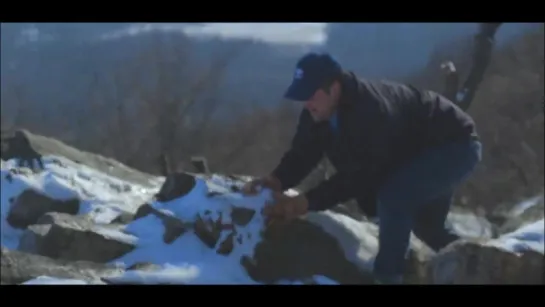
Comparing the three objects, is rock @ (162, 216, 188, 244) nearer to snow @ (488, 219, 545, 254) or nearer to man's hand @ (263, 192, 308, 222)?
man's hand @ (263, 192, 308, 222)

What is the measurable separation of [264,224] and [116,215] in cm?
86

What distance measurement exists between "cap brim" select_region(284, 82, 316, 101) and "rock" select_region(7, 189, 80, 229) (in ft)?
4.65

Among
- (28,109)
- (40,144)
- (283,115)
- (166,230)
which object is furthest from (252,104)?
(166,230)

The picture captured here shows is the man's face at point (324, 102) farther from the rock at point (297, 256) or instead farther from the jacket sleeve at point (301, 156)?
the rock at point (297, 256)

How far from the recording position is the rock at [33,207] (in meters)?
4.03

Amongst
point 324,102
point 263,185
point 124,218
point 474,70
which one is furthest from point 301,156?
point 474,70

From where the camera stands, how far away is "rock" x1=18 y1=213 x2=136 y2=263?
3.66 meters

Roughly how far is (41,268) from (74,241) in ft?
0.85

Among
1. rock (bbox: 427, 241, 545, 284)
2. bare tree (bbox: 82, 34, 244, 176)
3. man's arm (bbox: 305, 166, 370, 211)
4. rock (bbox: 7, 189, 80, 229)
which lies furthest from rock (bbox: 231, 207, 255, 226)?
bare tree (bbox: 82, 34, 244, 176)

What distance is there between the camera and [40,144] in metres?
4.54

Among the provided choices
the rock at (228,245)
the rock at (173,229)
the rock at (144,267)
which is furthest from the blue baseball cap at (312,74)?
the rock at (144,267)

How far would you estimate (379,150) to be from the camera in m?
3.31

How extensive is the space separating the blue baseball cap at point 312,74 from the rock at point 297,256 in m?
0.61

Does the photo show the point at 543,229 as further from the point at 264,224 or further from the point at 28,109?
the point at 28,109
